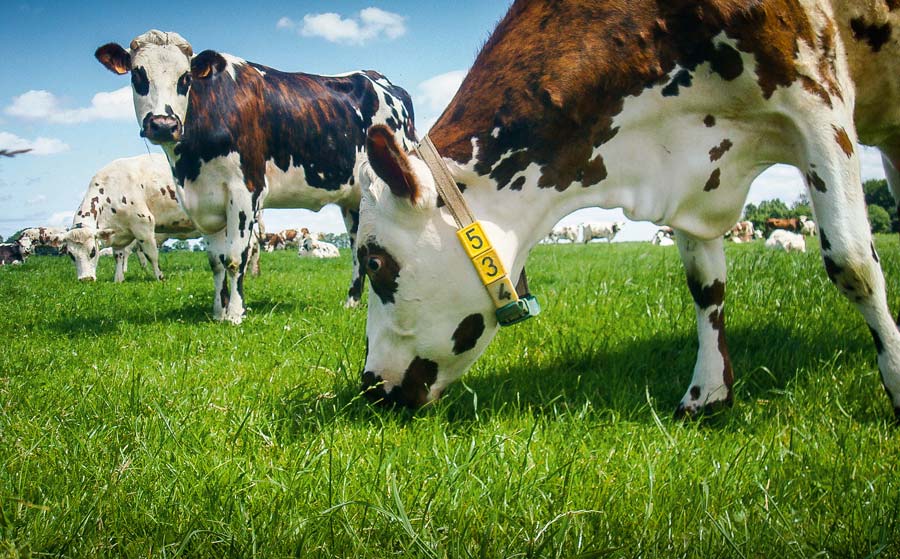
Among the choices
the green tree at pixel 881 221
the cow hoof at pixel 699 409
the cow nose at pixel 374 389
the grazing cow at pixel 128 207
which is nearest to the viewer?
the cow nose at pixel 374 389

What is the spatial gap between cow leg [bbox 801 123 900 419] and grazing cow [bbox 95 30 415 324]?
14.0ft

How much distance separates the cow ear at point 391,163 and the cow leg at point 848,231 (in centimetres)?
178

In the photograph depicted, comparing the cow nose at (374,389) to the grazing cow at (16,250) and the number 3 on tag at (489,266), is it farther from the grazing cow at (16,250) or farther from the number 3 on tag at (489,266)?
the grazing cow at (16,250)

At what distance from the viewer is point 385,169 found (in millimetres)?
2791

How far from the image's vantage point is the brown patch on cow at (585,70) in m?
2.82

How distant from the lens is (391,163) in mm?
2764

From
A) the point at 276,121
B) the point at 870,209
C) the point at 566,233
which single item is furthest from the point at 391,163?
the point at 870,209

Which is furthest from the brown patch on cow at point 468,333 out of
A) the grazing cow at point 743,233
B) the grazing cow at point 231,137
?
the grazing cow at point 743,233

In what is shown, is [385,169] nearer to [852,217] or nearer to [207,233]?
[852,217]

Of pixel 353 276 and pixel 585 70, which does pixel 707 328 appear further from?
pixel 353 276

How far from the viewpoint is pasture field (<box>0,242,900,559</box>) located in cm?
188

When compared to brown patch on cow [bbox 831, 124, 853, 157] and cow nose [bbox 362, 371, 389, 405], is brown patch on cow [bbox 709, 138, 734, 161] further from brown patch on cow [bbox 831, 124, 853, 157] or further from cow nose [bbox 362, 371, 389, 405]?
cow nose [bbox 362, 371, 389, 405]

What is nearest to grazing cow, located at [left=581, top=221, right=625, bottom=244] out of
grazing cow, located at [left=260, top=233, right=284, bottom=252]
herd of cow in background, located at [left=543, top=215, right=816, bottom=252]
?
herd of cow in background, located at [left=543, top=215, right=816, bottom=252]

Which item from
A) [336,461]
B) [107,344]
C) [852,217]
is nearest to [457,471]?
[336,461]
